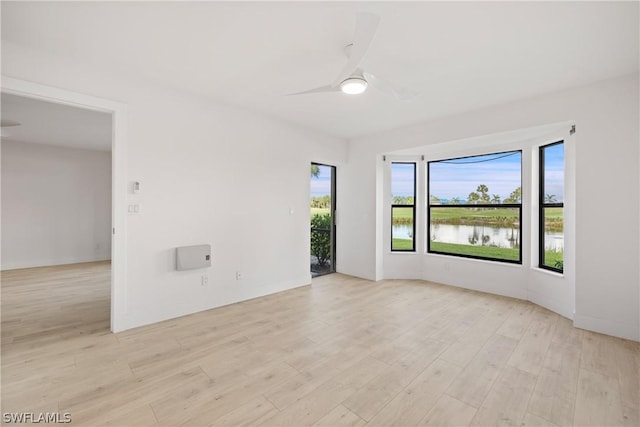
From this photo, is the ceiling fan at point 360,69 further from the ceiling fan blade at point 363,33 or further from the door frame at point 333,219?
the door frame at point 333,219

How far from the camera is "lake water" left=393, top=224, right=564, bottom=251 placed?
3.98 metres

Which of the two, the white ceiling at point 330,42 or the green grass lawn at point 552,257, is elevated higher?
the white ceiling at point 330,42

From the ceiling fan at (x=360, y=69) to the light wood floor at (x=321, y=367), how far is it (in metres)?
2.33

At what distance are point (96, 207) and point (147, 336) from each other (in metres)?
→ 5.90

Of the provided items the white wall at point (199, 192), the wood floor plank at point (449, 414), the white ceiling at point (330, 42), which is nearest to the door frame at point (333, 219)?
the white wall at point (199, 192)

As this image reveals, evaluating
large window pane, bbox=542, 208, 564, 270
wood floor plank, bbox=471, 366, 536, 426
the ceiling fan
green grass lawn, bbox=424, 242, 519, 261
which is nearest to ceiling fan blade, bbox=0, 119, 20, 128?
the ceiling fan

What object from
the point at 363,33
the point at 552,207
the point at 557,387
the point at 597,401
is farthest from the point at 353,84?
the point at 552,207

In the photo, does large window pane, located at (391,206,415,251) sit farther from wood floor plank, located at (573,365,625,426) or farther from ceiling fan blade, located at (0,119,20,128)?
ceiling fan blade, located at (0,119,20,128)

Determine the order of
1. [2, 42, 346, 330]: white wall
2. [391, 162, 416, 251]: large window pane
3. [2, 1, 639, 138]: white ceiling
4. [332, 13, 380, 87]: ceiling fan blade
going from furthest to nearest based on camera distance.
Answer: [391, 162, 416, 251]: large window pane, [2, 42, 346, 330]: white wall, [2, 1, 639, 138]: white ceiling, [332, 13, 380, 87]: ceiling fan blade

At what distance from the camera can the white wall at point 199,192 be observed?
308 centimetres

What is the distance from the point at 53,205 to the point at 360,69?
768 centimetres

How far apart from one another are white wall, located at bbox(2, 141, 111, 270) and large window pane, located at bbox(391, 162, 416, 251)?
22.9ft

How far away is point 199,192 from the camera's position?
11.9 ft

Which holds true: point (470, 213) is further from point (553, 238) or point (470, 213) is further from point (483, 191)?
point (553, 238)
